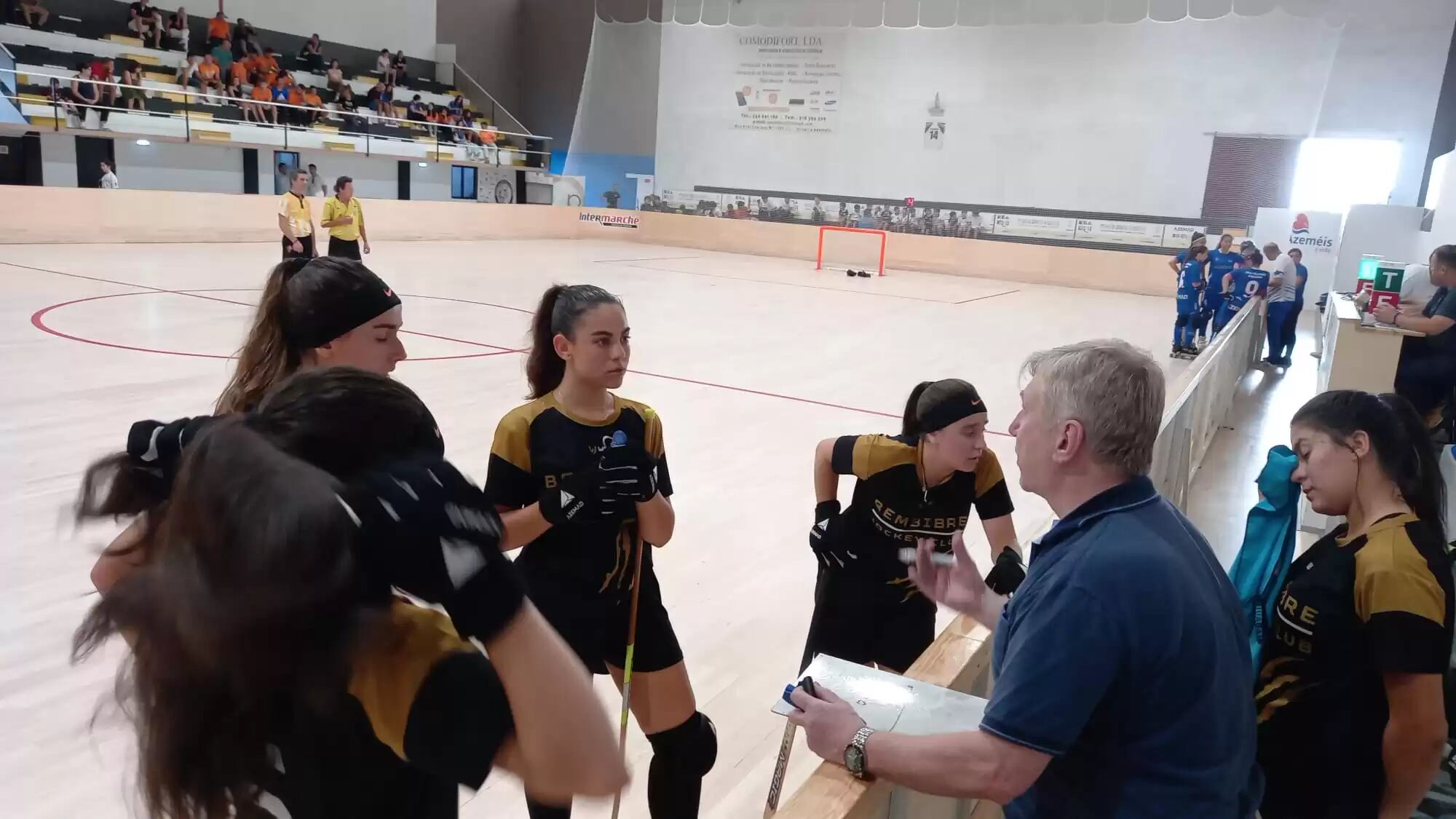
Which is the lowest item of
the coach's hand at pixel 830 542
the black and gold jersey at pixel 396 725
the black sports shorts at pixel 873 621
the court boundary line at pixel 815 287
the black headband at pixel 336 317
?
the court boundary line at pixel 815 287

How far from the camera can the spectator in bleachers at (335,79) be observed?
2559 cm

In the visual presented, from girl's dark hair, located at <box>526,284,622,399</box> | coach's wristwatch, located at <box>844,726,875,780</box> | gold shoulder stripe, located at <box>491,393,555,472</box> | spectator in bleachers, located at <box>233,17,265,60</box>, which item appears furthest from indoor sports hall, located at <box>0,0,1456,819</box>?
gold shoulder stripe, located at <box>491,393,555,472</box>

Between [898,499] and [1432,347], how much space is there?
213 inches

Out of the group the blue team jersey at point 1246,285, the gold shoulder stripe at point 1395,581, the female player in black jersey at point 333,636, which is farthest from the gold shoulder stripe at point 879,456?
the blue team jersey at point 1246,285

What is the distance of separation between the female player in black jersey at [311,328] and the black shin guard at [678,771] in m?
1.17

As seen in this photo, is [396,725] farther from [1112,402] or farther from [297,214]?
[297,214]

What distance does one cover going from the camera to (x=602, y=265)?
1931 cm

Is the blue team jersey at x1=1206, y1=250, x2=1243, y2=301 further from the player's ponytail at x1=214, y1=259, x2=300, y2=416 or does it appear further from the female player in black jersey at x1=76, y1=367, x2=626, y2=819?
the female player in black jersey at x1=76, y1=367, x2=626, y2=819

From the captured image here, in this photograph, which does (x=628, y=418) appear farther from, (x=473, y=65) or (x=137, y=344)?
(x=473, y=65)

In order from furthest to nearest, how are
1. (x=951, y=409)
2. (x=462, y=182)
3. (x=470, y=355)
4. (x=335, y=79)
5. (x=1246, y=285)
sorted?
(x=462, y=182) < (x=335, y=79) < (x=1246, y=285) < (x=470, y=355) < (x=951, y=409)

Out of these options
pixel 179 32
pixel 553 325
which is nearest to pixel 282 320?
pixel 553 325

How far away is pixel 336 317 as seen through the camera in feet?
6.90

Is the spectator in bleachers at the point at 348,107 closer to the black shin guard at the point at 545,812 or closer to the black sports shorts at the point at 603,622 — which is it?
the black sports shorts at the point at 603,622

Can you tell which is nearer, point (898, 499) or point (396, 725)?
point (396, 725)
